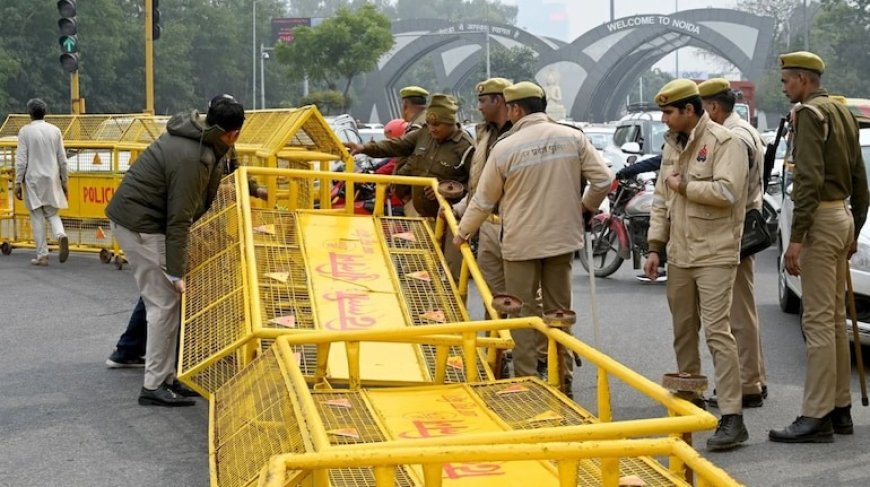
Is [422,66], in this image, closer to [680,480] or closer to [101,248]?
[101,248]

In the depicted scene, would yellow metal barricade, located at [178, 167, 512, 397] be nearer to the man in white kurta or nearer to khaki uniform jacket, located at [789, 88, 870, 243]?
khaki uniform jacket, located at [789, 88, 870, 243]

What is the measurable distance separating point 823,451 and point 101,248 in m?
9.96

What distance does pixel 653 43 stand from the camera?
285 ft

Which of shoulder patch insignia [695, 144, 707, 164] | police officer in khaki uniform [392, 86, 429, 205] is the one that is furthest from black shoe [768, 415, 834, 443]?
police officer in khaki uniform [392, 86, 429, 205]

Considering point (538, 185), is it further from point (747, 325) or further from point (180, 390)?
point (180, 390)

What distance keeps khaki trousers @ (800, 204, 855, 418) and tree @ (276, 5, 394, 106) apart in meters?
63.9

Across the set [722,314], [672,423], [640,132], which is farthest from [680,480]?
[640,132]

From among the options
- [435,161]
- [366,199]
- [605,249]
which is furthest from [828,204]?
[605,249]

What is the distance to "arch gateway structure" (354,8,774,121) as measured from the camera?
78.8 metres

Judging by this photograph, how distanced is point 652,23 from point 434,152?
2915 inches

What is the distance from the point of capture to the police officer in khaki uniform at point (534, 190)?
7195 mm

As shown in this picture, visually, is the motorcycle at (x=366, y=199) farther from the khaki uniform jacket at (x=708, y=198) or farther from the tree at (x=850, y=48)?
the tree at (x=850, y=48)

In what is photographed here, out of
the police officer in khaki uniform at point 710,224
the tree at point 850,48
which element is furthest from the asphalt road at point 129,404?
the tree at point 850,48

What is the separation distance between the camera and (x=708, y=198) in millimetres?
6453
